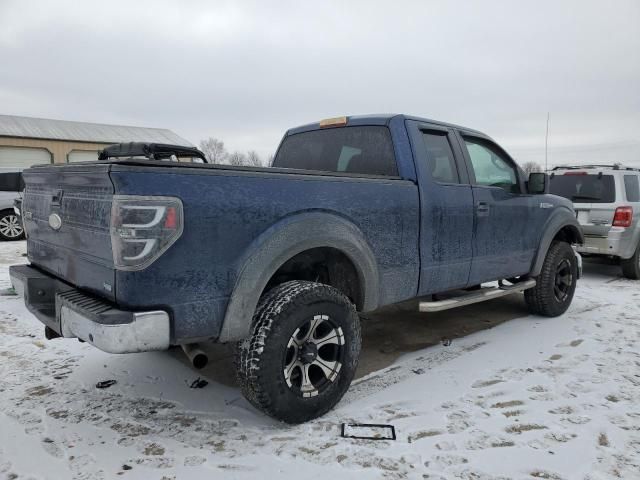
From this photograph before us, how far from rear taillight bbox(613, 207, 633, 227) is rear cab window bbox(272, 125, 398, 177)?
17.3ft

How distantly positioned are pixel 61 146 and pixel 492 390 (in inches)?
1160

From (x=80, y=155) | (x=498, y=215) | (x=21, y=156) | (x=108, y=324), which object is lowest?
(x=108, y=324)

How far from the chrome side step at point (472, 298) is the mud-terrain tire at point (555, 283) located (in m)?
0.31

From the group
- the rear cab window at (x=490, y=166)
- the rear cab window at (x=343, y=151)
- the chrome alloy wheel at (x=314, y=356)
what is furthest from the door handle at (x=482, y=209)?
the chrome alloy wheel at (x=314, y=356)

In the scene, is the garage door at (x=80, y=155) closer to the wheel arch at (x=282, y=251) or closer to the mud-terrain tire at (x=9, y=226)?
the mud-terrain tire at (x=9, y=226)

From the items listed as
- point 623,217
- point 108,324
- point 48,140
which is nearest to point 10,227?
point 108,324

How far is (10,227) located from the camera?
10.8 metres

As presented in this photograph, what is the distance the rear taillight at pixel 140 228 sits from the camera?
211 centimetres

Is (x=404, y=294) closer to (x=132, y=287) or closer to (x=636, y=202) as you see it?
(x=132, y=287)

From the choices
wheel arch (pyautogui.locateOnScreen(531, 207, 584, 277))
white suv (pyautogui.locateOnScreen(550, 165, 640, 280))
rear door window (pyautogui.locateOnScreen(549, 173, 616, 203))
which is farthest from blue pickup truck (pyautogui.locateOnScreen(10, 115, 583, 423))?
rear door window (pyautogui.locateOnScreen(549, 173, 616, 203))

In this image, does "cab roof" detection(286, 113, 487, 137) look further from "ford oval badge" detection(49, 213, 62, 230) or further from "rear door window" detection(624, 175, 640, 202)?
"rear door window" detection(624, 175, 640, 202)

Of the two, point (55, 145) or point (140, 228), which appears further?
point (55, 145)

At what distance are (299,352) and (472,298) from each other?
1881 millimetres

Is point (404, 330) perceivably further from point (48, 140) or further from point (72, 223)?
point (48, 140)
